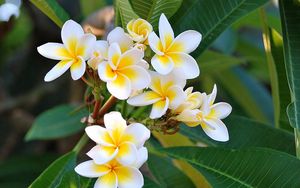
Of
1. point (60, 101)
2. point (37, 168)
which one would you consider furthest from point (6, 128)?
point (37, 168)

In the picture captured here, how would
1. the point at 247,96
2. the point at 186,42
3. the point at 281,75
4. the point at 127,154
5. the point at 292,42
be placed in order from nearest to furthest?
1. the point at 127,154
2. the point at 186,42
3. the point at 292,42
4. the point at 281,75
5. the point at 247,96

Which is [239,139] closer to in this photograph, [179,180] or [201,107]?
[179,180]

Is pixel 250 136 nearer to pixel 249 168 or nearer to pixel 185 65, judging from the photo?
pixel 249 168

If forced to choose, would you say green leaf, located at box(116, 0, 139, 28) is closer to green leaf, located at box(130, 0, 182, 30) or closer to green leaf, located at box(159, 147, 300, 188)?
green leaf, located at box(130, 0, 182, 30)

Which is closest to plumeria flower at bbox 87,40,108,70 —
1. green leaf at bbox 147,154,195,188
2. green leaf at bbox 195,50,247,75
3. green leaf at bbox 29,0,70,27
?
green leaf at bbox 29,0,70,27

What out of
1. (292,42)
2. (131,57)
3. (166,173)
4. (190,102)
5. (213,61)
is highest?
(131,57)

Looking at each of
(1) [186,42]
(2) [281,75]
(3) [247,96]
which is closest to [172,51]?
(1) [186,42]
